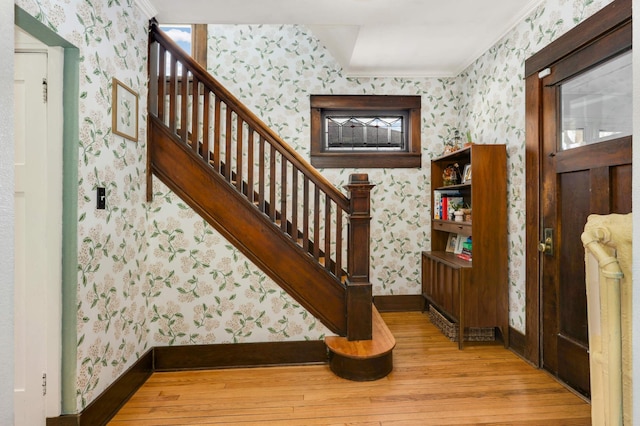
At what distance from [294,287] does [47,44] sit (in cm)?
199

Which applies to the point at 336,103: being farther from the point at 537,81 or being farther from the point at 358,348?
the point at 358,348

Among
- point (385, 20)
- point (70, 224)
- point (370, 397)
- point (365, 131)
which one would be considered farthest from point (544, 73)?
point (70, 224)

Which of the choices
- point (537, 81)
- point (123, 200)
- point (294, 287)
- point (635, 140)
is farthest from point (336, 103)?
point (635, 140)

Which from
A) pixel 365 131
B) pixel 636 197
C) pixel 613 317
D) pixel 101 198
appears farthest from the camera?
pixel 365 131

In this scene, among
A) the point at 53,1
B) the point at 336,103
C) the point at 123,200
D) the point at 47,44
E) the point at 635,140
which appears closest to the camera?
the point at 635,140

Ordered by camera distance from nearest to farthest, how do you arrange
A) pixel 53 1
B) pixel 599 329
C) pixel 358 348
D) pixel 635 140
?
1. pixel 635 140
2. pixel 599 329
3. pixel 53 1
4. pixel 358 348

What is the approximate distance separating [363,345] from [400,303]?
1619 millimetres

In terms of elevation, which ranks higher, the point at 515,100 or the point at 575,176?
the point at 515,100

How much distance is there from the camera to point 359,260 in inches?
102

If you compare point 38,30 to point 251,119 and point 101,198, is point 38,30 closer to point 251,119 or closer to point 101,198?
point 101,198

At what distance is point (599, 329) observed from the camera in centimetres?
139

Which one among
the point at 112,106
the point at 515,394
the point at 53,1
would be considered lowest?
the point at 515,394

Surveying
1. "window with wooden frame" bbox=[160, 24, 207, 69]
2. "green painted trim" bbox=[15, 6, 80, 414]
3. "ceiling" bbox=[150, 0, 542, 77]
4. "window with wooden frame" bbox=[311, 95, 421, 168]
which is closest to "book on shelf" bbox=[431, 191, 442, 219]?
"window with wooden frame" bbox=[311, 95, 421, 168]

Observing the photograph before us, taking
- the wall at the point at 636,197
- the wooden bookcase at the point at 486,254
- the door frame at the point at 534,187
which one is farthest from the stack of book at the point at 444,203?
the wall at the point at 636,197
